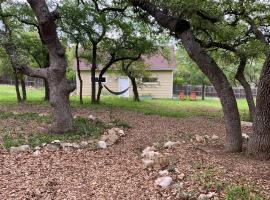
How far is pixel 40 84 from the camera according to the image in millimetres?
34562

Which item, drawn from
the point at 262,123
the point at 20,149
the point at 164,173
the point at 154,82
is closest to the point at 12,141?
the point at 20,149

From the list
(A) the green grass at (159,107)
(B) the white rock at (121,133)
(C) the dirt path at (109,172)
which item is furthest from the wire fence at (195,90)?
(C) the dirt path at (109,172)

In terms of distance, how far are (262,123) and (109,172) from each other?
8.10 ft

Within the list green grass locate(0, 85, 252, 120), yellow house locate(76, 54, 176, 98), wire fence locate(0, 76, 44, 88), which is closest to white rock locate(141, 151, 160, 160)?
green grass locate(0, 85, 252, 120)

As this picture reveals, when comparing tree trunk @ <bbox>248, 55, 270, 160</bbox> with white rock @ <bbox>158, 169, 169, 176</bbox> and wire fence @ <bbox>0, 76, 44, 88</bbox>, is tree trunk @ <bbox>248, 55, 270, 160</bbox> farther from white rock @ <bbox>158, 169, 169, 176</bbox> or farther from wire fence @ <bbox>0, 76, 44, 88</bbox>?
wire fence @ <bbox>0, 76, 44, 88</bbox>

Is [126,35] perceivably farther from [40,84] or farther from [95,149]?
[40,84]

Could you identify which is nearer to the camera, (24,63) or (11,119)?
(24,63)

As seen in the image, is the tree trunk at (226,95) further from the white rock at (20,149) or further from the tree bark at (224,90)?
the white rock at (20,149)

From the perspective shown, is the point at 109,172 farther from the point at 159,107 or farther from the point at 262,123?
the point at 159,107

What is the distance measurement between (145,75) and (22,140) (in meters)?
15.6

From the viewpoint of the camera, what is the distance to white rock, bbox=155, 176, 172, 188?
15.1 feet

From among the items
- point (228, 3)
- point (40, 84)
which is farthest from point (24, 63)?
point (40, 84)

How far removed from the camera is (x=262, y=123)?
556 cm

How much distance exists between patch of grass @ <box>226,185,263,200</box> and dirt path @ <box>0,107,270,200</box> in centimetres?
23
